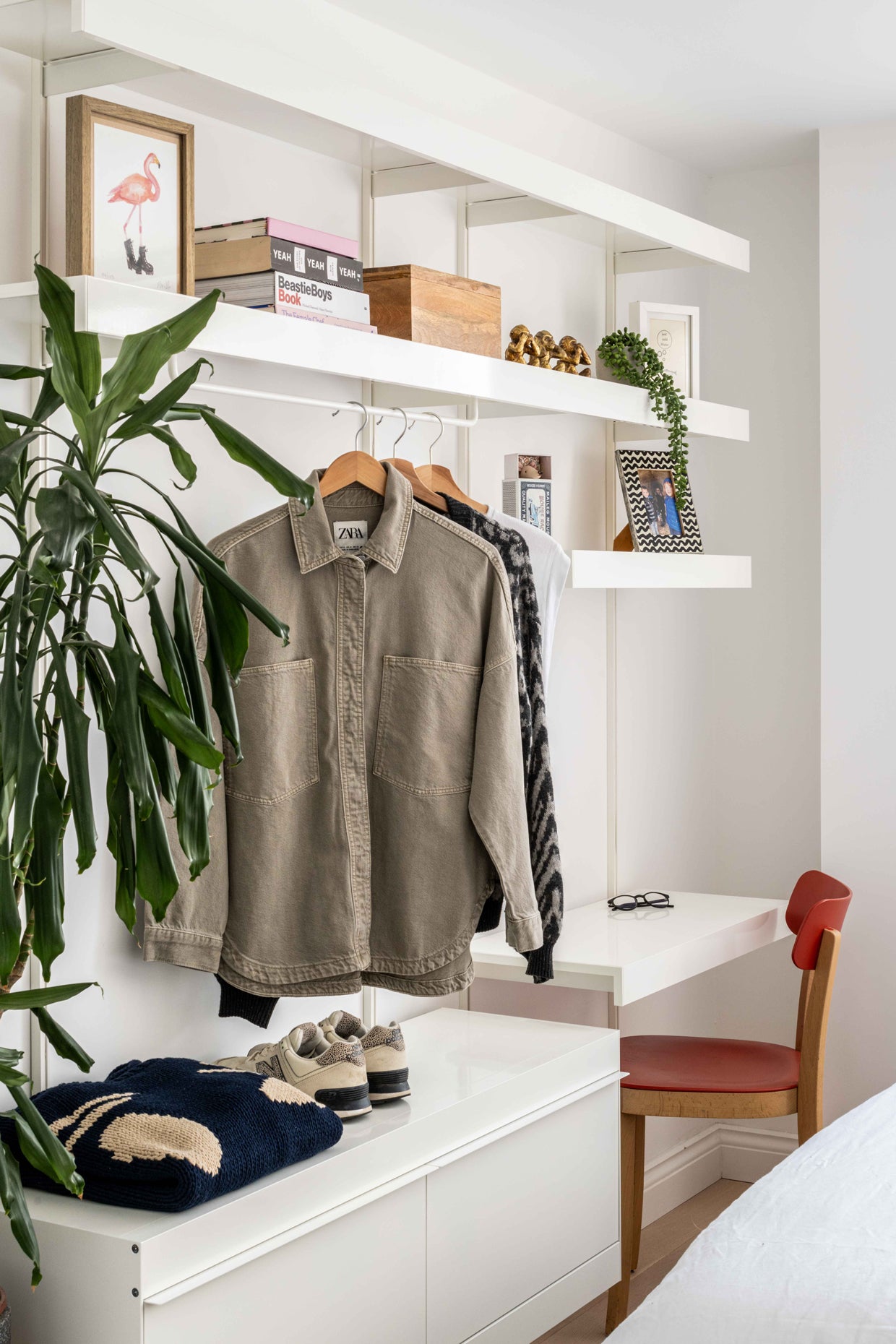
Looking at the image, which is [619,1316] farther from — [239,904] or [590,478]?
[590,478]

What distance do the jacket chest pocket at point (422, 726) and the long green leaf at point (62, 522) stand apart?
1.01m

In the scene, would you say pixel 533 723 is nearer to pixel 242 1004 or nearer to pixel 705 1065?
pixel 242 1004

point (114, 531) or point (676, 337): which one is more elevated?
point (676, 337)

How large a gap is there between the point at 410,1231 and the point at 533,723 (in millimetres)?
910

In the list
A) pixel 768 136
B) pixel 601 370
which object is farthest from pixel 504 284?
Answer: pixel 768 136

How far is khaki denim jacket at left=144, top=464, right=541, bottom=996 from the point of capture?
2.34 metres

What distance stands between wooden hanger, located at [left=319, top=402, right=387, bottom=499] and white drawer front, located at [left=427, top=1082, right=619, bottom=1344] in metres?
1.12

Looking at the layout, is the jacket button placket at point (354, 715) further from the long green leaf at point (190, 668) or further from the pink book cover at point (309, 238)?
the long green leaf at point (190, 668)

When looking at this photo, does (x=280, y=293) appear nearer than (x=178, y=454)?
No

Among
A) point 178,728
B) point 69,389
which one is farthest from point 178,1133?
point 69,389

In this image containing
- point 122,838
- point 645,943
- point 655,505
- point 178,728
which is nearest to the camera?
point 178,728

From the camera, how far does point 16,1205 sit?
158 centimetres

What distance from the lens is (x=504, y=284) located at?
3275 mm

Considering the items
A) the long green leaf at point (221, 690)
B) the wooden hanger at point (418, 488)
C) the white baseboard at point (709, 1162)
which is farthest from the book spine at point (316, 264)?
the white baseboard at point (709, 1162)
